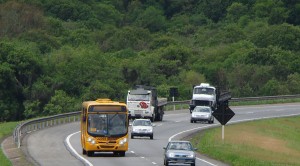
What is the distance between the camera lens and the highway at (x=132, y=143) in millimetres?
44438

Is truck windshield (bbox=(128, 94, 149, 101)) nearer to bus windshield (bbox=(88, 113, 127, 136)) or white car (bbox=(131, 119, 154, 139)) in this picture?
white car (bbox=(131, 119, 154, 139))

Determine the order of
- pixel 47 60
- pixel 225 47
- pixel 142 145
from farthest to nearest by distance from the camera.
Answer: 1. pixel 225 47
2. pixel 47 60
3. pixel 142 145

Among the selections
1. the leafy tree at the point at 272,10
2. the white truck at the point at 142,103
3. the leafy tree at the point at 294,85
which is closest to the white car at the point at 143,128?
the white truck at the point at 142,103

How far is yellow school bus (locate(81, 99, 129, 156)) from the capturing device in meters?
46.0

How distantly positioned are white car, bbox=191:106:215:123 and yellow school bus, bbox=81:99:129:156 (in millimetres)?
27532

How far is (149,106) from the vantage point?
2874 inches

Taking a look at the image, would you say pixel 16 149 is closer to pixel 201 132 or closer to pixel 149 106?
pixel 201 132

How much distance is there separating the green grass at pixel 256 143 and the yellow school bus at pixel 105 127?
563 centimetres

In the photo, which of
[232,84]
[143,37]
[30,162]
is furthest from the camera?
[143,37]

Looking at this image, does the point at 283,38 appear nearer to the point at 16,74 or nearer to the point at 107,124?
the point at 16,74

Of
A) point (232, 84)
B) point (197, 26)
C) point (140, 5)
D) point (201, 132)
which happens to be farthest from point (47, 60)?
point (140, 5)

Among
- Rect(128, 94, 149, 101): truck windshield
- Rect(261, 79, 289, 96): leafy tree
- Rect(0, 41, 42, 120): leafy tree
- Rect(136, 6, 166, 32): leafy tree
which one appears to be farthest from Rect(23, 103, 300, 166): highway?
Rect(136, 6, 166, 32): leafy tree

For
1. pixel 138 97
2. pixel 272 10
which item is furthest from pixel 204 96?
pixel 272 10

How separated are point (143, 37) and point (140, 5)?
48797mm
